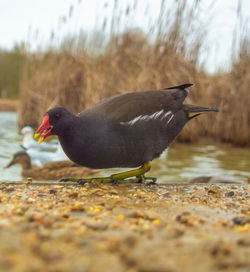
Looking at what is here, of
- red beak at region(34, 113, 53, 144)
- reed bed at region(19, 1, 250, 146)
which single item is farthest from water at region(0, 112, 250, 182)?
red beak at region(34, 113, 53, 144)

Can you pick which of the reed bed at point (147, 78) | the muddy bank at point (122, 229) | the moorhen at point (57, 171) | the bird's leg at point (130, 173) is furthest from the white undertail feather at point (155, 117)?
the reed bed at point (147, 78)

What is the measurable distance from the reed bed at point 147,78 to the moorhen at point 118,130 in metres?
3.95

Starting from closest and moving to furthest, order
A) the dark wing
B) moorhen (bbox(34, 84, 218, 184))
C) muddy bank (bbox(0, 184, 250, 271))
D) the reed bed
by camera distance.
Result: 1. muddy bank (bbox(0, 184, 250, 271))
2. moorhen (bbox(34, 84, 218, 184))
3. the dark wing
4. the reed bed

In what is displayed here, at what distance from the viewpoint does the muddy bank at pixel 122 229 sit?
1391mm

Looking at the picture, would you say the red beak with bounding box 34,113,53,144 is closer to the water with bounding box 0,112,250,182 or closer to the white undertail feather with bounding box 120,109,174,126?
the white undertail feather with bounding box 120,109,174,126

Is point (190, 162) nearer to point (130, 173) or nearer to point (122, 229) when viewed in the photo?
point (130, 173)

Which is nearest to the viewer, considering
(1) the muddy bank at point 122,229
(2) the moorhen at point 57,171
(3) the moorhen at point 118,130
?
(1) the muddy bank at point 122,229

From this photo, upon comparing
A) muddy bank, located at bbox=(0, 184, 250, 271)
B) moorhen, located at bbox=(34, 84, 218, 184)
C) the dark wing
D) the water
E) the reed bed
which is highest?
the reed bed

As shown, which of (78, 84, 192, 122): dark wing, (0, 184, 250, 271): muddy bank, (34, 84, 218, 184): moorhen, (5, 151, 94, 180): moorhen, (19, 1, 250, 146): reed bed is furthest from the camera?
(19, 1, 250, 146): reed bed

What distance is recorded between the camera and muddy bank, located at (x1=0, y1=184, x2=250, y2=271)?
4.56ft

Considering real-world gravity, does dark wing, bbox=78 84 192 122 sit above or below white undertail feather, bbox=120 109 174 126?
above

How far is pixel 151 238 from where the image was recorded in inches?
67.5

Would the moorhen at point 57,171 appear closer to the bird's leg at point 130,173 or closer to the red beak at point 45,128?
the bird's leg at point 130,173

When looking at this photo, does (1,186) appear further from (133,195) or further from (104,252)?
(104,252)
